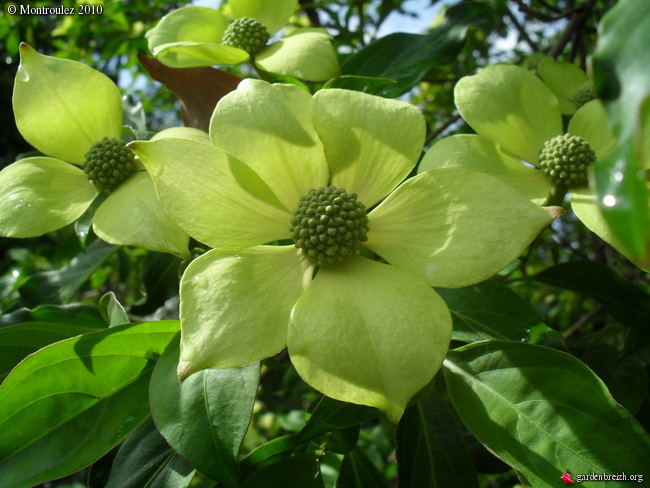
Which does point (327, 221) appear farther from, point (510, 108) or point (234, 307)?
point (510, 108)

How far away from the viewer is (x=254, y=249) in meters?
0.81

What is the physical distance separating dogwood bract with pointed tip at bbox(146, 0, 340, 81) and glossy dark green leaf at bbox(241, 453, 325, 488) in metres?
0.70

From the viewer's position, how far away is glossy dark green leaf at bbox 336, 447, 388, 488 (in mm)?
1037

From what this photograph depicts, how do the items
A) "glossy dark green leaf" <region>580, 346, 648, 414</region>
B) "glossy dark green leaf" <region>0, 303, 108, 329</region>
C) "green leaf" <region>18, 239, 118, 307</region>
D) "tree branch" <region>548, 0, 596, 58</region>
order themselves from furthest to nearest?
"tree branch" <region>548, 0, 596, 58</region>
"green leaf" <region>18, 239, 118, 307</region>
"glossy dark green leaf" <region>0, 303, 108, 329</region>
"glossy dark green leaf" <region>580, 346, 648, 414</region>

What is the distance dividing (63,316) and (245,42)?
0.70 metres

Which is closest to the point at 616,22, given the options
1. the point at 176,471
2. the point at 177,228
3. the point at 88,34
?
the point at 177,228

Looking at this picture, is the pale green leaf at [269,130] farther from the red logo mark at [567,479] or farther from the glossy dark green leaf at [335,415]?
the red logo mark at [567,479]

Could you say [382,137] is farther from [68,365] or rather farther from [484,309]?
[68,365]

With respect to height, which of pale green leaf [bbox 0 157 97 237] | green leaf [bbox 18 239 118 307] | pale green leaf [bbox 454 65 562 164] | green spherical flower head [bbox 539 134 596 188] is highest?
pale green leaf [bbox 454 65 562 164]

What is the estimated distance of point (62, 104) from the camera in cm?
102

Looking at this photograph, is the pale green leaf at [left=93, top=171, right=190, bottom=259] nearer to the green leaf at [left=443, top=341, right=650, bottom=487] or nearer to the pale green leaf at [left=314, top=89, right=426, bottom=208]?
the pale green leaf at [left=314, top=89, right=426, bottom=208]

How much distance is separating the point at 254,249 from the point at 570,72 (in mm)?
981

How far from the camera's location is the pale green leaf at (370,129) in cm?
79

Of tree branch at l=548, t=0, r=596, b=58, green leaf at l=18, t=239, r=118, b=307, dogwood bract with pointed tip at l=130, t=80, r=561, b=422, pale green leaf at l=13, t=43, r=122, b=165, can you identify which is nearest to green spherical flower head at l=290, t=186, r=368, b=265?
dogwood bract with pointed tip at l=130, t=80, r=561, b=422
